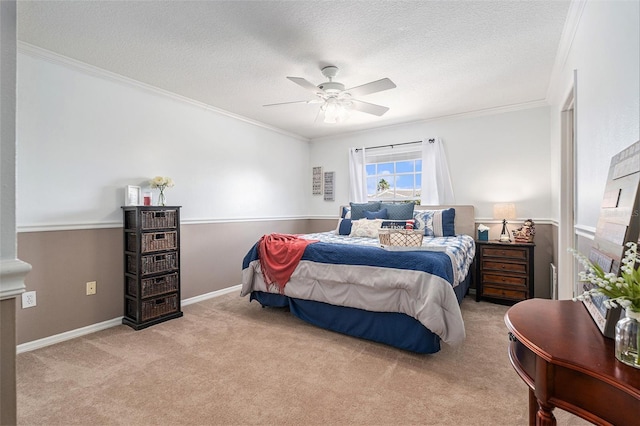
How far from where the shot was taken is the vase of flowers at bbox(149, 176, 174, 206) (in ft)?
10.7

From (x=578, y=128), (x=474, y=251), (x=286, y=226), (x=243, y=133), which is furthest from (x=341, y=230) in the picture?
(x=578, y=128)

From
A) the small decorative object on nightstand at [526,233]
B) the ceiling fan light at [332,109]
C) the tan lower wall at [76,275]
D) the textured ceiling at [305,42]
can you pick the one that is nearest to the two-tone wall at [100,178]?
the tan lower wall at [76,275]

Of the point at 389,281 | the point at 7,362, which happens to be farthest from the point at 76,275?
the point at 389,281

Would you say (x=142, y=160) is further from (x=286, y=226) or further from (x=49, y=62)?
(x=286, y=226)

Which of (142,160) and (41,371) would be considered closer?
(41,371)

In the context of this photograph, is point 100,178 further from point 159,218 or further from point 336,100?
point 336,100

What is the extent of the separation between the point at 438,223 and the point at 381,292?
6.16 ft

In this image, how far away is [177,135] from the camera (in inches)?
145

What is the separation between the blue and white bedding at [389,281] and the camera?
223 centimetres

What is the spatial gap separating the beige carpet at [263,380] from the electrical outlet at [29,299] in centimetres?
40

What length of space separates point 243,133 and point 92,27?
234 cm

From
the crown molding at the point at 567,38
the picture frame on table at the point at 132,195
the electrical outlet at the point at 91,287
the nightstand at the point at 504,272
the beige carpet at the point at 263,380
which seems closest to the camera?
the beige carpet at the point at 263,380

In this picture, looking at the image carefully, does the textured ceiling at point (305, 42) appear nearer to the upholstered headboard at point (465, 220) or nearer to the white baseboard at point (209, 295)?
the upholstered headboard at point (465, 220)

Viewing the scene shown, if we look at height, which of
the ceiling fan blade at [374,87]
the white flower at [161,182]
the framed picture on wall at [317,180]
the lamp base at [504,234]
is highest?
the ceiling fan blade at [374,87]
